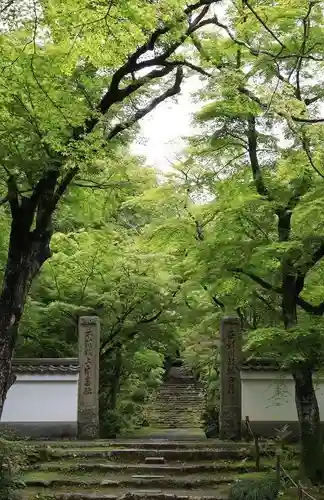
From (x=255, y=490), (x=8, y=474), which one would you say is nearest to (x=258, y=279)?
(x=255, y=490)

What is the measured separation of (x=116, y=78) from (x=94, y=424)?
8.45m

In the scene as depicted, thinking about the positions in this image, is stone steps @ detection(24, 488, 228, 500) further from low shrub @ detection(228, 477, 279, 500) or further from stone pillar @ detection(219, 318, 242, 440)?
stone pillar @ detection(219, 318, 242, 440)

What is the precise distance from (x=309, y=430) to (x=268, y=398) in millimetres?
3540

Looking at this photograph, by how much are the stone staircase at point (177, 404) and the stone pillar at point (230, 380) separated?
7.05 m

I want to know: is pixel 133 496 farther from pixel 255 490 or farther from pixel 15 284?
pixel 15 284

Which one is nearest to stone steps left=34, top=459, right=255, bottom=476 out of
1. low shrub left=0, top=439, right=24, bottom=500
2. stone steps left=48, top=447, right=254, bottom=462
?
stone steps left=48, top=447, right=254, bottom=462

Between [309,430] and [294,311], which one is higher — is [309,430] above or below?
below

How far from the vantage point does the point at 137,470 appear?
11461mm

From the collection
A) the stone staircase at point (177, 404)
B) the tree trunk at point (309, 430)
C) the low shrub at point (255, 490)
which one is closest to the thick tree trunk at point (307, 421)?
the tree trunk at point (309, 430)

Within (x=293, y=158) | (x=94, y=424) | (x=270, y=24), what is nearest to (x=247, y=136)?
(x=293, y=158)

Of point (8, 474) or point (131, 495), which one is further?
point (131, 495)

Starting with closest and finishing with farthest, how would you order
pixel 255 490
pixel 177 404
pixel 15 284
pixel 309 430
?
1. pixel 15 284
2. pixel 255 490
3. pixel 309 430
4. pixel 177 404

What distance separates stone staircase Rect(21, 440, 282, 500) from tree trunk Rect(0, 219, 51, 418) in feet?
7.88

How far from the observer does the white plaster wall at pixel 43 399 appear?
45.0 ft
